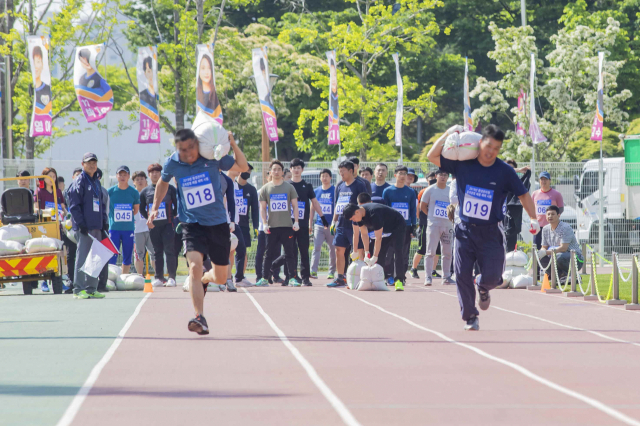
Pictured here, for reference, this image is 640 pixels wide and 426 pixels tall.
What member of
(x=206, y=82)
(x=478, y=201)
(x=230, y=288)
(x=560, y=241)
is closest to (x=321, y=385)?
(x=478, y=201)

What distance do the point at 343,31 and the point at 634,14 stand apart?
59.3 ft

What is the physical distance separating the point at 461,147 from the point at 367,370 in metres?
3.24

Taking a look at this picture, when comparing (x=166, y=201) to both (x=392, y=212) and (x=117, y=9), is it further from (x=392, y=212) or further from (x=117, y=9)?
(x=117, y=9)

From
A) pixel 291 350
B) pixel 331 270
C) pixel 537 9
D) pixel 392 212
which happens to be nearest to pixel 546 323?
pixel 291 350

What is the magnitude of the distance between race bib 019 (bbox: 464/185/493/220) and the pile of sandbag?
18.4 ft

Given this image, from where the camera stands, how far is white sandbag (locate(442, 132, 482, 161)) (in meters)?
9.69

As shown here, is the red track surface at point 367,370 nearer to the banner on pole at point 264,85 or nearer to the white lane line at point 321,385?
the white lane line at point 321,385

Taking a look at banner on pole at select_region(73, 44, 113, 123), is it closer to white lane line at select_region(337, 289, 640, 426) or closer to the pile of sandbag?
the pile of sandbag

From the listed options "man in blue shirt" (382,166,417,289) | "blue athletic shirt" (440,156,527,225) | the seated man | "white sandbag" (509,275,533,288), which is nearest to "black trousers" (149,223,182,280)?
"man in blue shirt" (382,166,417,289)

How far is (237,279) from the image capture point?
16828 millimetres

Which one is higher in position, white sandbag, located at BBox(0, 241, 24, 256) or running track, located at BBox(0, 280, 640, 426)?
white sandbag, located at BBox(0, 241, 24, 256)

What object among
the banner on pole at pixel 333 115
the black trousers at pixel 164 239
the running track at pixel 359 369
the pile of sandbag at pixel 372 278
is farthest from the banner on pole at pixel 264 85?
the running track at pixel 359 369

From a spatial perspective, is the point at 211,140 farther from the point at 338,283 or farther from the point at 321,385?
the point at 338,283

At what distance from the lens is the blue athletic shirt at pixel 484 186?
32.2 feet
